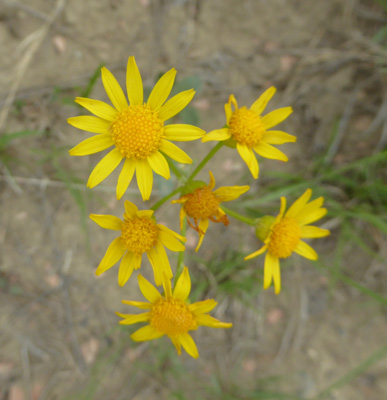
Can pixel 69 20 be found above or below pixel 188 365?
above

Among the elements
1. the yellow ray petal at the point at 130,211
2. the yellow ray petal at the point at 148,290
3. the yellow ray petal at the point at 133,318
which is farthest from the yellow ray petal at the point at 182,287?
the yellow ray petal at the point at 130,211

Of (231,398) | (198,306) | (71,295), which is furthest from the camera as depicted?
(231,398)

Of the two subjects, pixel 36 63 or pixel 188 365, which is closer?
pixel 36 63

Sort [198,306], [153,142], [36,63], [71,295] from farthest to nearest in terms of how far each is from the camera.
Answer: [71,295] → [36,63] → [198,306] → [153,142]

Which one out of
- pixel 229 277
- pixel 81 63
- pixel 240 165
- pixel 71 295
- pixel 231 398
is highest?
pixel 81 63

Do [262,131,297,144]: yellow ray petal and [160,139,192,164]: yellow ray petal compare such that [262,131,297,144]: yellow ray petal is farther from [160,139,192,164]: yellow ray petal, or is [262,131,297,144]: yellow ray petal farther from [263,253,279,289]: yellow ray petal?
[263,253,279,289]: yellow ray petal

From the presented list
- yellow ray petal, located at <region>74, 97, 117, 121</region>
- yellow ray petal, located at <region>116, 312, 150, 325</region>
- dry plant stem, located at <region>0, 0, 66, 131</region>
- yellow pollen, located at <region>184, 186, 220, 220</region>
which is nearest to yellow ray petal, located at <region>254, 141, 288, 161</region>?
yellow pollen, located at <region>184, 186, 220, 220</region>

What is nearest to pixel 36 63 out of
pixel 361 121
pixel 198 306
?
pixel 198 306

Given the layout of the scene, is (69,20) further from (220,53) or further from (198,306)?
(198,306)
